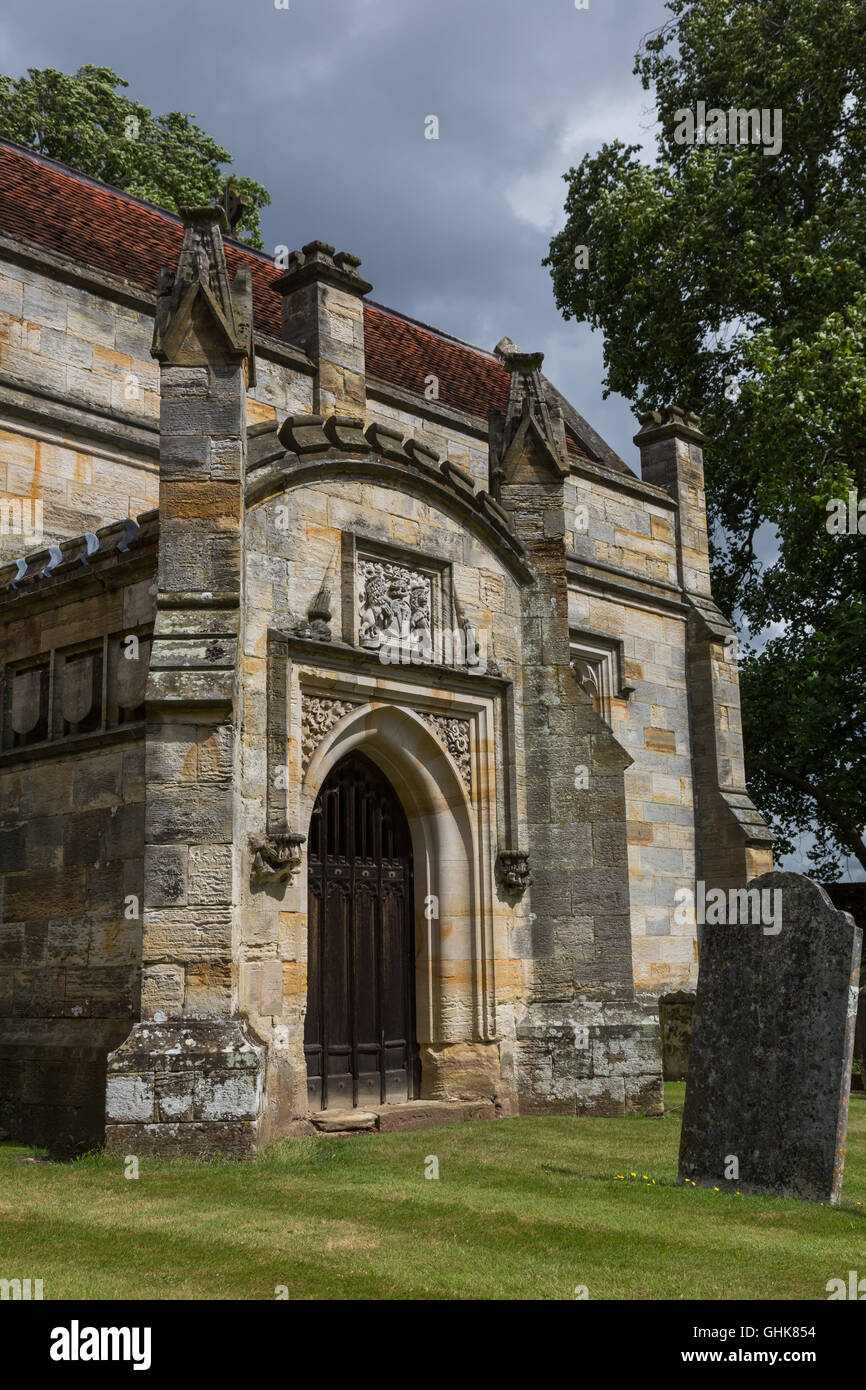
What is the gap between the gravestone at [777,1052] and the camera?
6590mm

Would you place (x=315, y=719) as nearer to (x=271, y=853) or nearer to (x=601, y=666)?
(x=271, y=853)

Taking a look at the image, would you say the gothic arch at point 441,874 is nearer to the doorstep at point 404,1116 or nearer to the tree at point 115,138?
the doorstep at point 404,1116

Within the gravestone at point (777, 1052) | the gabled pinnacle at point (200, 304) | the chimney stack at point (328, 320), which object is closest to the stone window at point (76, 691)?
the gabled pinnacle at point (200, 304)

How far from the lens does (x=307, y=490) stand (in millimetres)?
9938

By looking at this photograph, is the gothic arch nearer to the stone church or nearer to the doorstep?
the stone church

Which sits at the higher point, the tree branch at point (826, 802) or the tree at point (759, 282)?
the tree at point (759, 282)

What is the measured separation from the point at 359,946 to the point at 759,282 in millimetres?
14182

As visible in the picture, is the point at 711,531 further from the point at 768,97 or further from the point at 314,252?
the point at 314,252

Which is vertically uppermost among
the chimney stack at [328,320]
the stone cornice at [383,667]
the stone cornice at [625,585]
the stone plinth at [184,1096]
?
the chimney stack at [328,320]

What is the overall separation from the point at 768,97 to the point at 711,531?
799 cm

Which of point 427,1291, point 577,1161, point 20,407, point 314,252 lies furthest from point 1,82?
point 427,1291

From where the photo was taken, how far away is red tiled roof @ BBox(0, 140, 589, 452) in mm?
14734

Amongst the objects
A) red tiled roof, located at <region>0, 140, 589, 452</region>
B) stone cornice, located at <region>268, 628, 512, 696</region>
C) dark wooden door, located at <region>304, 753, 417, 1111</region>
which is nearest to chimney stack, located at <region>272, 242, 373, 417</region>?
red tiled roof, located at <region>0, 140, 589, 452</region>

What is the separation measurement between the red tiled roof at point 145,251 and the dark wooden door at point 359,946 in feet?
21.9
